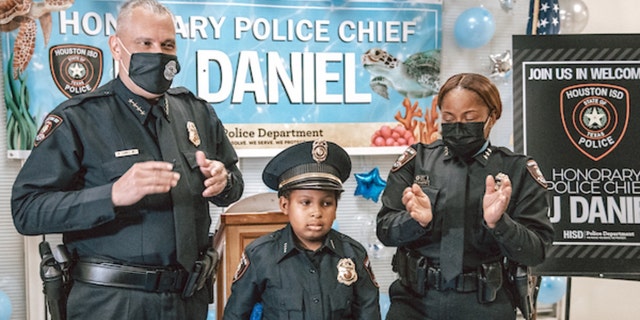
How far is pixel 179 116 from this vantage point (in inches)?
87.1

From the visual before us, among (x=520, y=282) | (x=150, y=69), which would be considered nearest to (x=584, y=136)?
(x=520, y=282)

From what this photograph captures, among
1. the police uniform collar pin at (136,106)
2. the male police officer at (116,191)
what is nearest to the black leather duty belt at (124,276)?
the male police officer at (116,191)

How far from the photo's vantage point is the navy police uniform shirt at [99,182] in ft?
6.26

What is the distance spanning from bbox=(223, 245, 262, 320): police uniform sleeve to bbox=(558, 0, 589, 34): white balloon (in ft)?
10.2

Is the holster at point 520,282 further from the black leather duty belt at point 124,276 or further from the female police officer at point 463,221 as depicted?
the black leather duty belt at point 124,276

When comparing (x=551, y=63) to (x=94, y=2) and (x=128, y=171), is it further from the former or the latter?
(x=94, y=2)

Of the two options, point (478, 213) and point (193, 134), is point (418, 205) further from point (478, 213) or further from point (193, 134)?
point (193, 134)

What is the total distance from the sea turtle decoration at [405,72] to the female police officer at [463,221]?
210 cm

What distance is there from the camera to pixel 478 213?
2.25 m

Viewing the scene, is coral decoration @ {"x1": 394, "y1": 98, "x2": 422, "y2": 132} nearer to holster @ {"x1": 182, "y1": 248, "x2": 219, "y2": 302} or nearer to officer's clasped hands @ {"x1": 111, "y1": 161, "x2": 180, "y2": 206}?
holster @ {"x1": 182, "y1": 248, "x2": 219, "y2": 302}

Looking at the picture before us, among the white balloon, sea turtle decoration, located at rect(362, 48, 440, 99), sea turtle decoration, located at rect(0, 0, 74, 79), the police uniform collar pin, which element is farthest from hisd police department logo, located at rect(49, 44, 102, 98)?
the white balloon

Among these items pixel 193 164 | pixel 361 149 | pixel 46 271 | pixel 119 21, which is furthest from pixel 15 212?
pixel 361 149

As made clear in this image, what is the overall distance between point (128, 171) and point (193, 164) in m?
0.29

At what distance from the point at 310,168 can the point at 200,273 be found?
55 cm
